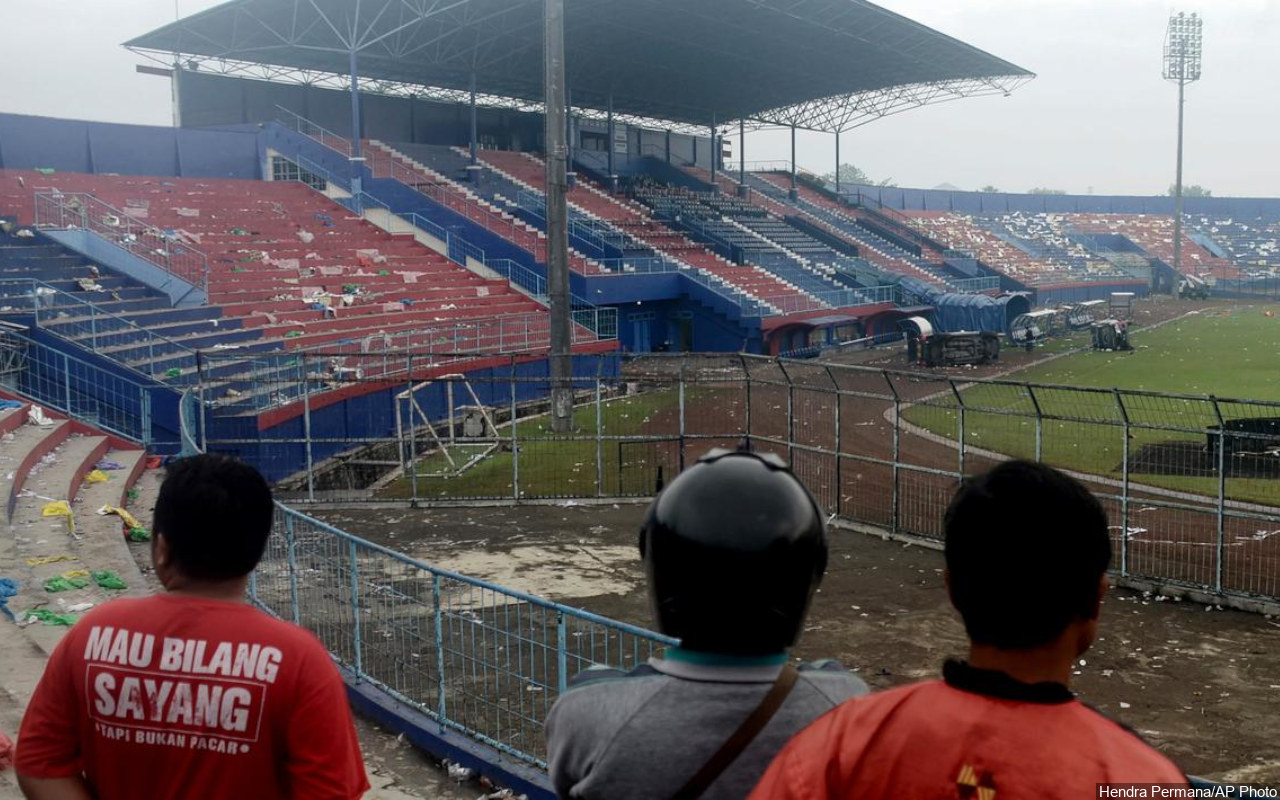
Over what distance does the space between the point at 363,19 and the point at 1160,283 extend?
63640 mm

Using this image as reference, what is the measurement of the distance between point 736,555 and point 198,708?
1.66m

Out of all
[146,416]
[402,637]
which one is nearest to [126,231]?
[146,416]

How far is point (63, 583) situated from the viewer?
A: 33.4ft

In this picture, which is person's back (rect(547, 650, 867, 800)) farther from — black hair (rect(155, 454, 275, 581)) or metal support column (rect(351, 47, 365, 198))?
metal support column (rect(351, 47, 365, 198))

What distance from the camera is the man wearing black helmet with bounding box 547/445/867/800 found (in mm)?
2125

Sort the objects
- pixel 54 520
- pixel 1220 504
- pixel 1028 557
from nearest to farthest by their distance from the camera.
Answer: pixel 1028 557 < pixel 1220 504 < pixel 54 520

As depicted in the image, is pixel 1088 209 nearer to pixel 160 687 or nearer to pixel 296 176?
pixel 296 176

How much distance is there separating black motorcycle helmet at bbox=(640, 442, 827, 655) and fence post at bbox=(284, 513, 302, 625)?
7300mm

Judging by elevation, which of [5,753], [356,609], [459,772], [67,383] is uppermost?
[67,383]

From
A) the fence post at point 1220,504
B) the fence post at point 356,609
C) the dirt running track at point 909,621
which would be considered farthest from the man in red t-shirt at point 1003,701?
the fence post at point 1220,504

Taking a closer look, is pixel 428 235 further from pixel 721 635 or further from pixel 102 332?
pixel 721 635

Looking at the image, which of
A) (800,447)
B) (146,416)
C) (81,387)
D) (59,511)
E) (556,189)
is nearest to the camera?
(59,511)

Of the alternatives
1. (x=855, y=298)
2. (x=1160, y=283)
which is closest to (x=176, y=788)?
(x=855, y=298)

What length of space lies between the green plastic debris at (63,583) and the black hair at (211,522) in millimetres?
7969
